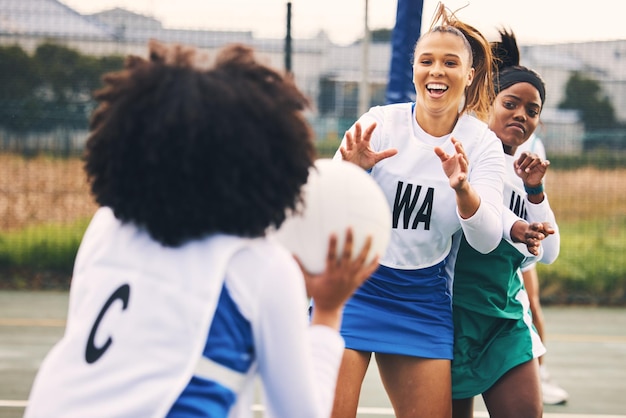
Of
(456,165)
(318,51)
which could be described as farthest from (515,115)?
(318,51)

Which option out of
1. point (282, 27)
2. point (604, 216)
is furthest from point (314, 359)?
point (604, 216)

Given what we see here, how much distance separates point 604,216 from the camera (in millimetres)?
10094

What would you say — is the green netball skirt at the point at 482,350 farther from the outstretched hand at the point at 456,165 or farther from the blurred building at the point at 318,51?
the blurred building at the point at 318,51

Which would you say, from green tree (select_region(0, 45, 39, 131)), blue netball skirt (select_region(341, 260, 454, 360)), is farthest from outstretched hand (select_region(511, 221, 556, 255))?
green tree (select_region(0, 45, 39, 131))

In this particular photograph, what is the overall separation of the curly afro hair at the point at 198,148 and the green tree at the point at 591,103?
869 cm

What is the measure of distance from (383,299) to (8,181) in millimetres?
7210

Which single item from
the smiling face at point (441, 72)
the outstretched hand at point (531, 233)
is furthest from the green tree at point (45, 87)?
the outstretched hand at point (531, 233)

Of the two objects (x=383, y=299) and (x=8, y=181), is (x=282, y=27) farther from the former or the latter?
(x=383, y=299)

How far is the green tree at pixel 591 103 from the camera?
9.98 meters

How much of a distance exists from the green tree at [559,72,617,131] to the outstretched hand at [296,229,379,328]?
28.2 feet

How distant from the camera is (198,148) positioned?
173 centimetres

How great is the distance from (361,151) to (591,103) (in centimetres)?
761

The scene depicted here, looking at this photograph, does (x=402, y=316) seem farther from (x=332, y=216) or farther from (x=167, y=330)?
(x=167, y=330)

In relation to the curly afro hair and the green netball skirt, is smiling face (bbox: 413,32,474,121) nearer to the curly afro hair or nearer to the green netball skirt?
the green netball skirt
